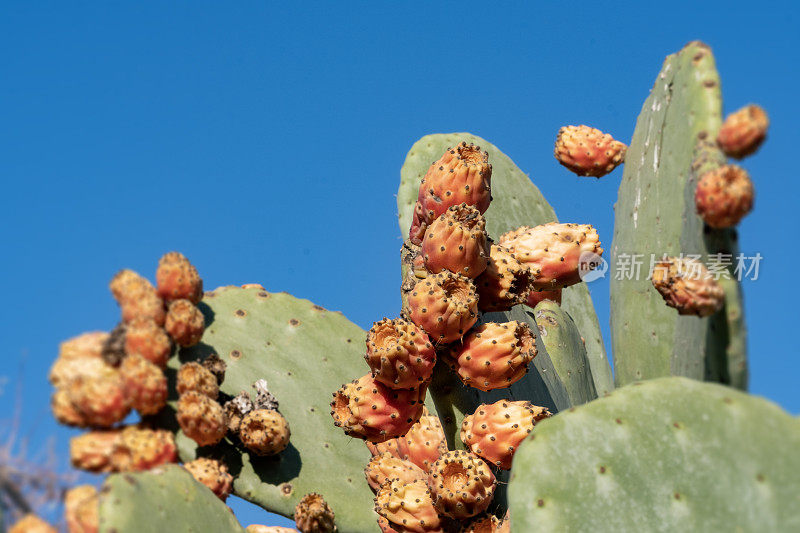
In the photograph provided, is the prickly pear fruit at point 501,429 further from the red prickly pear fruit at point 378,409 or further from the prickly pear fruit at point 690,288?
the prickly pear fruit at point 690,288

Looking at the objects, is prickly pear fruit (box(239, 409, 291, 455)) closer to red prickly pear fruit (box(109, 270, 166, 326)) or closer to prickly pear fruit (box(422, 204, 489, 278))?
red prickly pear fruit (box(109, 270, 166, 326))

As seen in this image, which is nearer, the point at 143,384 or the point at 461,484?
the point at 143,384

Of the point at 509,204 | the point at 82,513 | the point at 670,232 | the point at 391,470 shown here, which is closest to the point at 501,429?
the point at 391,470

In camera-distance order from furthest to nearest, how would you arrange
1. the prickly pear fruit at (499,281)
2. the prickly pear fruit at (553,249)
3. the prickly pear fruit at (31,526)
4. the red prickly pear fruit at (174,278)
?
the prickly pear fruit at (553,249) < the prickly pear fruit at (499,281) < the red prickly pear fruit at (174,278) < the prickly pear fruit at (31,526)

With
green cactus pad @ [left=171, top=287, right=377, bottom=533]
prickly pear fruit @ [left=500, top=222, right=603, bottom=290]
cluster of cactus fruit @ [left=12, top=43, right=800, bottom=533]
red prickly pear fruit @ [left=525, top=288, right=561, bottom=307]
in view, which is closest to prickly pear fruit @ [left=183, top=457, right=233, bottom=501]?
cluster of cactus fruit @ [left=12, top=43, right=800, bottom=533]

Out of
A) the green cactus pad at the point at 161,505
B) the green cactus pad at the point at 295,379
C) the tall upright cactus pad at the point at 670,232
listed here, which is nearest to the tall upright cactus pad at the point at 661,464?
the tall upright cactus pad at the point at 670,232

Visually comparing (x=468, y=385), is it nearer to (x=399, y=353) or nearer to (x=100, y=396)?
(x=399, y=353)
